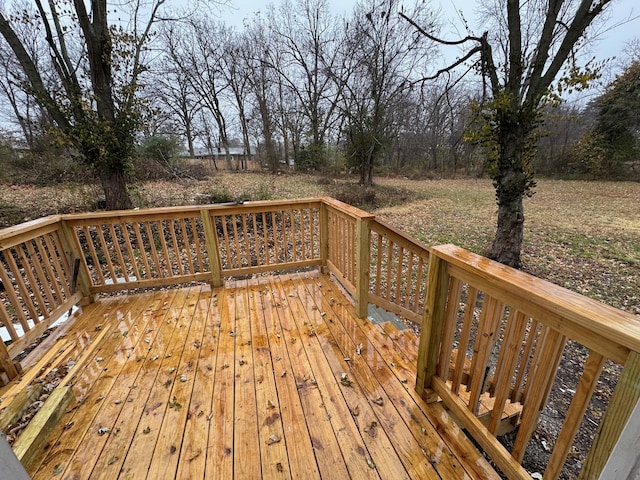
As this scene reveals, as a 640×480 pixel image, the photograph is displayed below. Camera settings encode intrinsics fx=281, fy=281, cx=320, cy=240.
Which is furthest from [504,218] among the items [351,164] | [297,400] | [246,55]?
[246,55]

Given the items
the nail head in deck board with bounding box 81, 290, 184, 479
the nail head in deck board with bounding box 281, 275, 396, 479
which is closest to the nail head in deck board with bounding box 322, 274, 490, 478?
the nail head in deck board with bounding box 281, 275, 396, 479

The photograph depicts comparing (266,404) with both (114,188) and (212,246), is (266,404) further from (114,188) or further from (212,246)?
(114,188)

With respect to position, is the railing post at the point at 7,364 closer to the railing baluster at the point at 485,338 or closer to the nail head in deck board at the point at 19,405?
the nail head in deck board at the point at 19,405

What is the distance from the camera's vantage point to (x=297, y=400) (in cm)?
179

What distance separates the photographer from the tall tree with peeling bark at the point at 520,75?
3.85 meters

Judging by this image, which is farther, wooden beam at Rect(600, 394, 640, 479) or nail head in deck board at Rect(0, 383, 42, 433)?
nail head in deck board at Rect(0, 383, 42, 433)

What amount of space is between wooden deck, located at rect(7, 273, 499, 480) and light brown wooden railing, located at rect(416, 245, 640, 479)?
0.83 feet

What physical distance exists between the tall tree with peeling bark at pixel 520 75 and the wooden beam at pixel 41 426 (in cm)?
546

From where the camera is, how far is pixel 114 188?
534 centimetres

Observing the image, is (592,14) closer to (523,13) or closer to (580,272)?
(523,13)

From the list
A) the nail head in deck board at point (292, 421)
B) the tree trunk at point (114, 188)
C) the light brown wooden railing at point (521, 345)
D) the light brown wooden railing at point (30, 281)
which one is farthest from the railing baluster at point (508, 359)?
the tree trunk at point (114, 188)

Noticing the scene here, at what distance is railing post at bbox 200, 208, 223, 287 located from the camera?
305cm

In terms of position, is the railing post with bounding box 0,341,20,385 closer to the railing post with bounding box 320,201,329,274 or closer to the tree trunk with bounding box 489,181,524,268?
the railing post with bounding box 320,201,329,274

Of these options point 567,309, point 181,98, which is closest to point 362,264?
point 567,309
